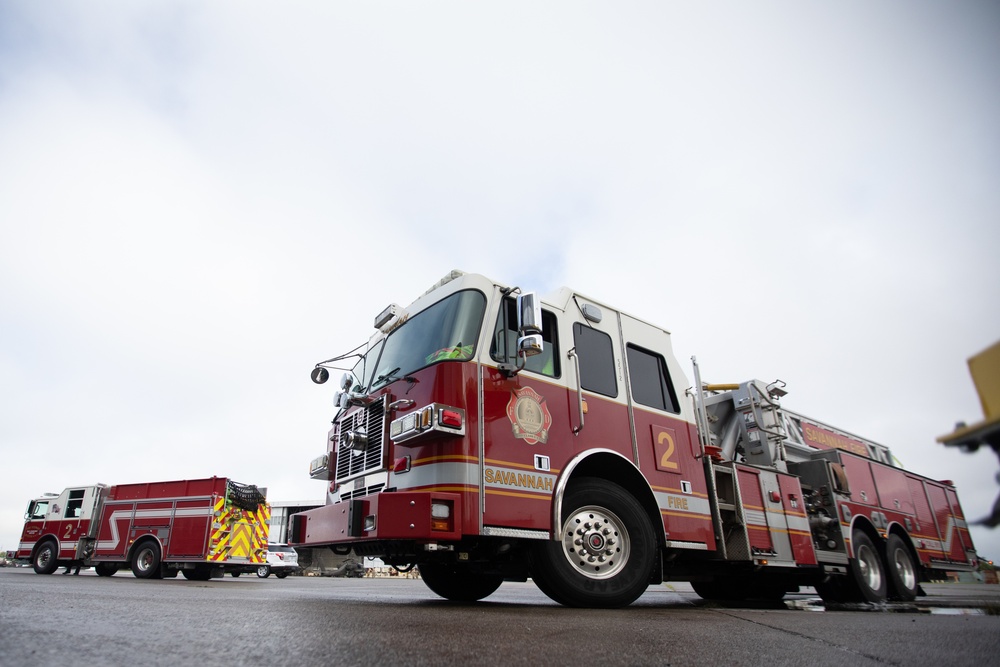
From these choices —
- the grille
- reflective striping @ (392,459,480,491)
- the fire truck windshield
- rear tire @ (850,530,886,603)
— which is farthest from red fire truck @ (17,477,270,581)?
rear tire @ (850,530,886,603)

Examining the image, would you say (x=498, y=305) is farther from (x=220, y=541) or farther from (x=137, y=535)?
(x=137, y=535)

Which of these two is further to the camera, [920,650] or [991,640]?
[991,640]

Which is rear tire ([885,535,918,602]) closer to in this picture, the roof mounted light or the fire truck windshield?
the fire truck windshield

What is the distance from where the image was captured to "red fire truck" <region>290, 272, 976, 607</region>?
173 inches

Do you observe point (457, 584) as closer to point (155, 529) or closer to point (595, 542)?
point (595, 542)

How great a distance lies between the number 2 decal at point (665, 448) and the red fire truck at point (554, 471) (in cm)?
2

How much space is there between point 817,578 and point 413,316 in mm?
5844

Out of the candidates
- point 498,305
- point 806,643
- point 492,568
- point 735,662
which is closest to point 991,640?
point 806,643

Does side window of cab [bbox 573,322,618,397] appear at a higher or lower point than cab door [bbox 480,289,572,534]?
higher

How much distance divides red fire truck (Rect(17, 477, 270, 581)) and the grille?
30.6 ft

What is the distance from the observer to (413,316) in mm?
5645

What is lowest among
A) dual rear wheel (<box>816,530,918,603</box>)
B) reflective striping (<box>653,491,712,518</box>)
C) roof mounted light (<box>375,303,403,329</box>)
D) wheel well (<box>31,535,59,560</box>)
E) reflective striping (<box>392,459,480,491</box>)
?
dual rear wheel (<box>816,530,918,603</box>)

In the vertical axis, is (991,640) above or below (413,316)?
below

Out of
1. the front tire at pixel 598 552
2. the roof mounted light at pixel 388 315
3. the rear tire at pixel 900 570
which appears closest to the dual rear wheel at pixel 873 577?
the rear tire at pixel 900 570
